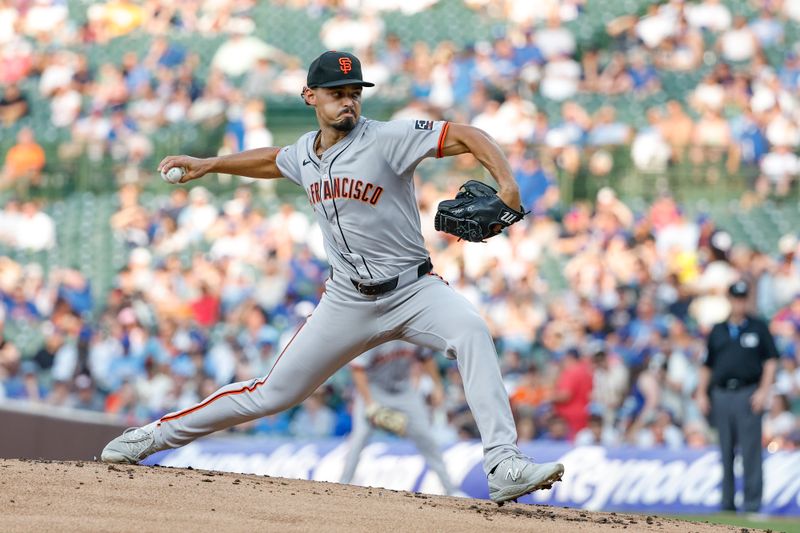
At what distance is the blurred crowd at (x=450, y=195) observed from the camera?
12898mm

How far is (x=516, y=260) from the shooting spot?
14625 mm

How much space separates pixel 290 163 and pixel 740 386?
5390 mm

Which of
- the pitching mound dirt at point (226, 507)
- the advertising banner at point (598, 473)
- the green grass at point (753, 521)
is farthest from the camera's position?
the advertising banner at point (598, 473)

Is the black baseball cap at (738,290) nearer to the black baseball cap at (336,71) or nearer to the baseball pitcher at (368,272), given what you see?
the baseball pitcher at (368,272)

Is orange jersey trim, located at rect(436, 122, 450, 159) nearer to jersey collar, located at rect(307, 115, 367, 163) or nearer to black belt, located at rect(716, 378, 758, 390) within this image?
jersey collar, located at rect(307, 115, 367, 163)

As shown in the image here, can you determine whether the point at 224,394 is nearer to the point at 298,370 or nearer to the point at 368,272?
the point at 298,370

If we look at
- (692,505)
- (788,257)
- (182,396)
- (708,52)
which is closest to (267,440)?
(182,396)

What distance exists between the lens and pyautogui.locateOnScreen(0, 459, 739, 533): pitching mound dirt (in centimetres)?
488

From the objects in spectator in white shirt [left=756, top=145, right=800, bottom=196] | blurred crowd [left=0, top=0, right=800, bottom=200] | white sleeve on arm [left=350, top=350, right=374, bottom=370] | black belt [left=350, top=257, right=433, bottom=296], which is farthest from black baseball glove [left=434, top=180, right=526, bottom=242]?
spectator in white shirt [left=756, top=145, right=800, bottom=196]

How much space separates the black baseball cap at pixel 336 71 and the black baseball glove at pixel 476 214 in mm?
744

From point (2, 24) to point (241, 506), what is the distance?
54.3 feet

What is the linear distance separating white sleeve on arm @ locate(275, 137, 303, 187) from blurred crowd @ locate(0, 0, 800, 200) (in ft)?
31.4

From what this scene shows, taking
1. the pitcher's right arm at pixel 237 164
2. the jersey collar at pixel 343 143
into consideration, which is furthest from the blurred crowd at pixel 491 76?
the jersey collar at pixel 343 143

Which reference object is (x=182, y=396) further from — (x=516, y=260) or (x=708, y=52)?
(x=708, y=52)
